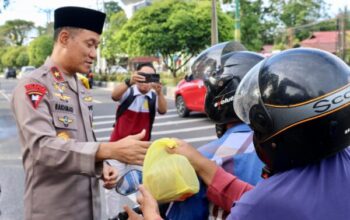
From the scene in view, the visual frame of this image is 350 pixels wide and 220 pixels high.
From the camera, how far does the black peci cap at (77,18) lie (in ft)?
8.14

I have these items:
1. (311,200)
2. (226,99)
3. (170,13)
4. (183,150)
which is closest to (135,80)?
(226,99)

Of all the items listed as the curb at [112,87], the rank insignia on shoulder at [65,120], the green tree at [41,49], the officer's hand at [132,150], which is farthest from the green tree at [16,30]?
the officer's hand at [132,150]

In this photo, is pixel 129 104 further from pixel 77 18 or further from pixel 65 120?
pixel 65 120

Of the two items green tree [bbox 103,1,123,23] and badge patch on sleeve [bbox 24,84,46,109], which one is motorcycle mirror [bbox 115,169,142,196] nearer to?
badge patch on sleeve [bbox 24,84,46,109]

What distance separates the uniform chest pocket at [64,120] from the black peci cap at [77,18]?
0.46 m

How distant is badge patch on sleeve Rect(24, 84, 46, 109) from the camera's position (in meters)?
2.22

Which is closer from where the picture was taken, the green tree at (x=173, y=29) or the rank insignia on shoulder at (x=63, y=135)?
the rank insignia on shoulder at (x=63, y=135)

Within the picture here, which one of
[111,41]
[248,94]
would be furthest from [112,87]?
[248,94]

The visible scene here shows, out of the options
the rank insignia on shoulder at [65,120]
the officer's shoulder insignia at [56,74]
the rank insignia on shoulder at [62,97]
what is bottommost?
the rank insignia on shoulder at [65,120]

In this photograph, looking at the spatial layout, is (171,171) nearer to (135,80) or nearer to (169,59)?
(135,80)

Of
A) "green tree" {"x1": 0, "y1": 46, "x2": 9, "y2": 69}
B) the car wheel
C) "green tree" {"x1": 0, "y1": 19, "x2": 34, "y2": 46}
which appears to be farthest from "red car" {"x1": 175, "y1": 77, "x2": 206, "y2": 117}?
"green tree" {"x1": 0, "y1": 19, "x2": 34, "y2": 46}

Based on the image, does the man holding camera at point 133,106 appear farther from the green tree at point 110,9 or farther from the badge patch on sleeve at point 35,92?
the green tree at point 110,9

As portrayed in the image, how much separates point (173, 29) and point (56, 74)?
848 inches

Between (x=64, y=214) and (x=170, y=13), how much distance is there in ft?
74.6
